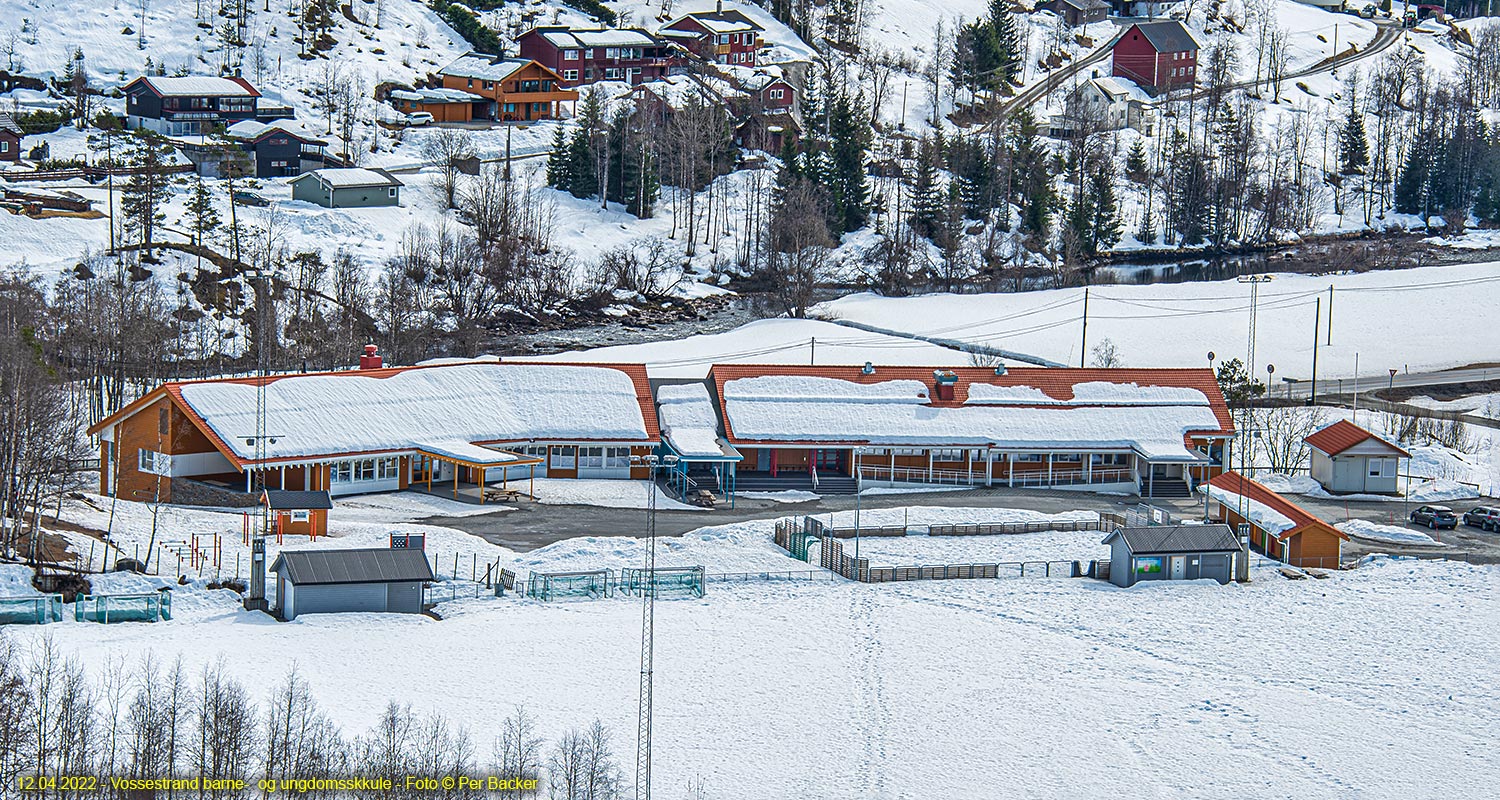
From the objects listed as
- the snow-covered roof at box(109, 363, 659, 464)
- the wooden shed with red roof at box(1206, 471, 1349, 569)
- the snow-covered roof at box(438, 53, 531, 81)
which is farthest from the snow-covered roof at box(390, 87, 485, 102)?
the wooden shed with red roof at box(1206, 471, 1349, 569)

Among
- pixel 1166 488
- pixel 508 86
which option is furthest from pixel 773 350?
pixel 508 86

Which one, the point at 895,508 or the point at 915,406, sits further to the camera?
the point at 915,406

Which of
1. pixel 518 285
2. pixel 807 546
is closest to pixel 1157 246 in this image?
pixel 518 285

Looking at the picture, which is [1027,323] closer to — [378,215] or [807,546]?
[378,215]

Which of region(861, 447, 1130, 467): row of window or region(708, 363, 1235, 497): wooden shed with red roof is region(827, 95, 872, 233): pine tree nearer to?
region(708, 363, 1235, 497): wooden shed with red roof

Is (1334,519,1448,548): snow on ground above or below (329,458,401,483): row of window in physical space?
below

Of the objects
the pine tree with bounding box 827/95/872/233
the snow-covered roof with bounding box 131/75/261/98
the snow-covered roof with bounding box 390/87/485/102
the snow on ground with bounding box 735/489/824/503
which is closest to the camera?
the snow on ground with bounding box 735/489/824/503

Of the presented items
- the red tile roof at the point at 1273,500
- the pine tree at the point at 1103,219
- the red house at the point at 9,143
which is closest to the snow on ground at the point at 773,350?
the red tile roof at the point at 1273,500
